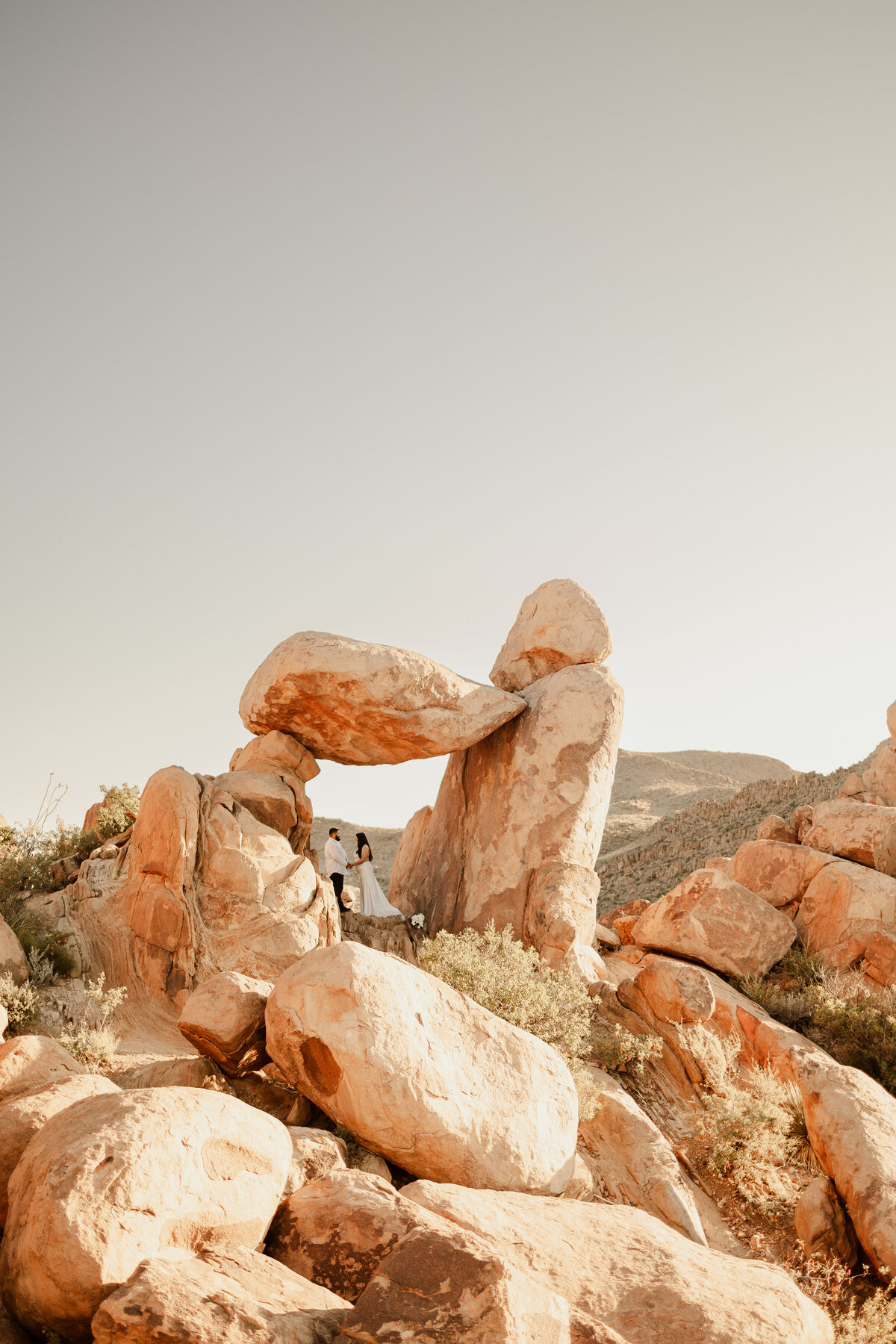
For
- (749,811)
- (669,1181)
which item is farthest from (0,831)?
(749,811)

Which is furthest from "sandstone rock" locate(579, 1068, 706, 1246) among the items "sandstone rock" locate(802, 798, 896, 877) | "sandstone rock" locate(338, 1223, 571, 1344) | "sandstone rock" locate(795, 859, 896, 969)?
"sandstone rock" locate(802, 798, 896, 877)

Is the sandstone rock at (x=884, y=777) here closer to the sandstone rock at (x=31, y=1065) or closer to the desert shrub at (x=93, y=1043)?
the desert shrub at (x=93, y=1043)

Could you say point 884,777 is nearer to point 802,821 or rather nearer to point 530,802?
point 802,821

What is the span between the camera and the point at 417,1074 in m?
6.51

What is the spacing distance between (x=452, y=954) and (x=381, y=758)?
4549mm

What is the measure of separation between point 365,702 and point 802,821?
9.15 m

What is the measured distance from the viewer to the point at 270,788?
12.6 meters

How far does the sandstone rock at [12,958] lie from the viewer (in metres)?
8.86

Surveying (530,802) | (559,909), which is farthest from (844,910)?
(530,802)

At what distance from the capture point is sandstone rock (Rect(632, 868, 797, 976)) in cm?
1325

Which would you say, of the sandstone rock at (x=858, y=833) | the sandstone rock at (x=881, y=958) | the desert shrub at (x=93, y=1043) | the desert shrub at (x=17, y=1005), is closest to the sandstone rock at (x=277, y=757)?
the desert shrub at (x=93, y=1043)

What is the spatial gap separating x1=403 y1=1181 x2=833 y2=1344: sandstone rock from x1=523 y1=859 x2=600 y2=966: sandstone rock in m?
6.35

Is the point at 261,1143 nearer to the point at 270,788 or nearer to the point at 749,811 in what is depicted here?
the point at 270,788

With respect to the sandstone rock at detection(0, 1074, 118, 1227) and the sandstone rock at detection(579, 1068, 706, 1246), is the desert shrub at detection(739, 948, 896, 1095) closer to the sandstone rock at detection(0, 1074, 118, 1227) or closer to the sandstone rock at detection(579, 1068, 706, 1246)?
the sandstone rock at detection(579, 1068, 706, 1246)
